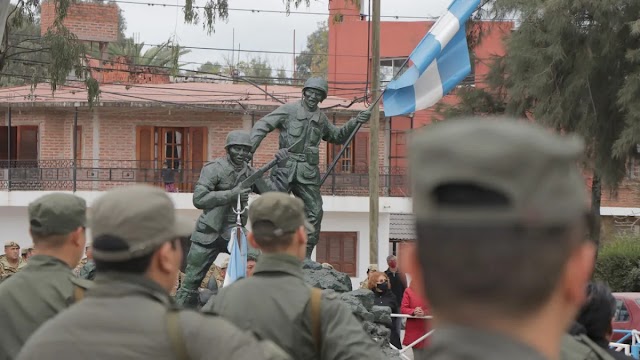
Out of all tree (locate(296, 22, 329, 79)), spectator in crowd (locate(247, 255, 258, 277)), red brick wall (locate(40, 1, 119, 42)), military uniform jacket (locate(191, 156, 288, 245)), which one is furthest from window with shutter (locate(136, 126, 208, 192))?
tree (locate(296, 22, 329, 79))

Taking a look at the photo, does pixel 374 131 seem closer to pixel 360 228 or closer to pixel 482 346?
pixel 360 228

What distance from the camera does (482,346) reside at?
1841 mm

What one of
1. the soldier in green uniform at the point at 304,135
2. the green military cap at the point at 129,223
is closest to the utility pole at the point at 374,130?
the soldier in green uniform at the point at 304,135

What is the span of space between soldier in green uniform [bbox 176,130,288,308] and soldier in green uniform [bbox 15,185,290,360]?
7.83m

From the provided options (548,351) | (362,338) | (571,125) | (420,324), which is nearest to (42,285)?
(362,338)

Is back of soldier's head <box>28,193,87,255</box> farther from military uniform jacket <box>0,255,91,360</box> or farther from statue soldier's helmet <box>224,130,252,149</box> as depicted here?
statue soldier's helmet <box>224,130,252,149</box>

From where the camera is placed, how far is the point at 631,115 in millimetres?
22969

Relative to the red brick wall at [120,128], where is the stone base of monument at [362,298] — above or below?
below

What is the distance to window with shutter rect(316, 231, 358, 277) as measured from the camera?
34250mm

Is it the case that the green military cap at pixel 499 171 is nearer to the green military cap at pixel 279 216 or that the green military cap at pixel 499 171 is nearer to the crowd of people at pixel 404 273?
the crowd of people at pixel 404 273

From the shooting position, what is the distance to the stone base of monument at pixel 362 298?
35.5ft

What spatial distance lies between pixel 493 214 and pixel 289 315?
2738mm

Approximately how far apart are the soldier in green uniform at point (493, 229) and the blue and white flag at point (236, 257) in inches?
343

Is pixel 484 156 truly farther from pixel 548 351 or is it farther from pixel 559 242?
pixel 548 351
